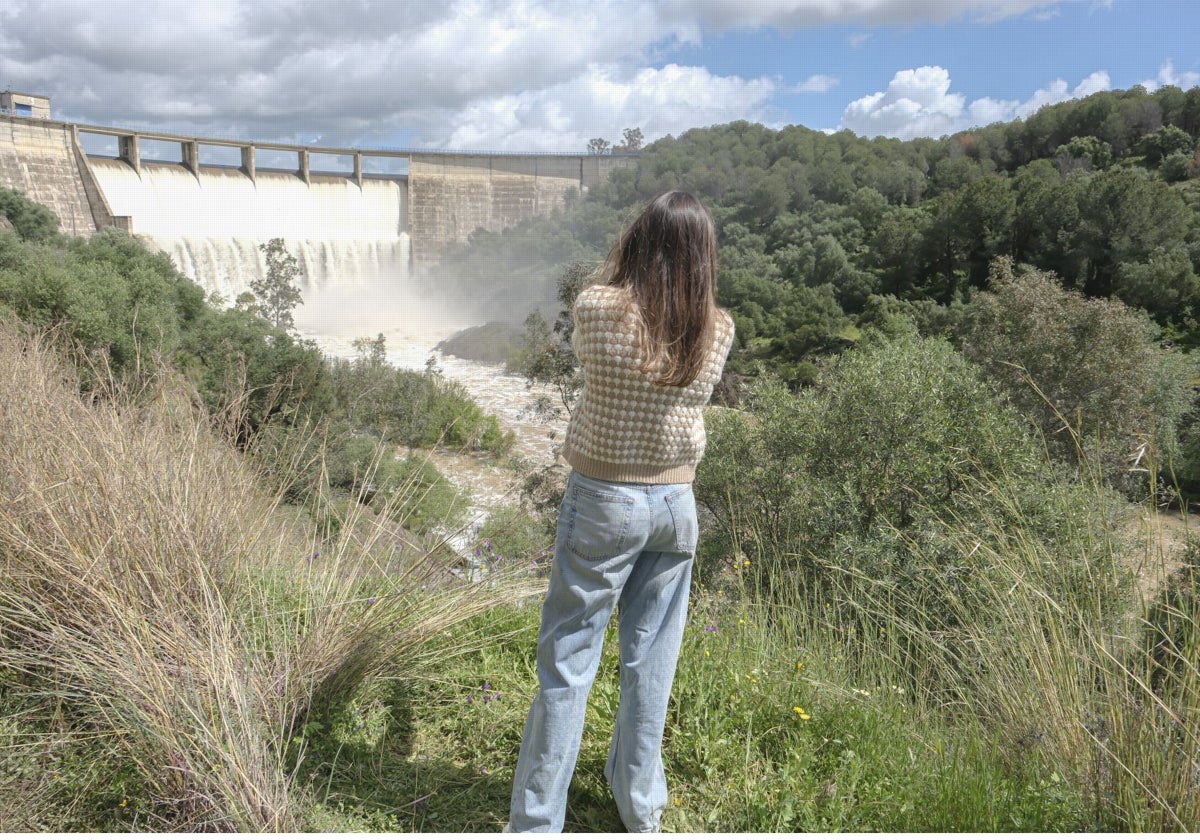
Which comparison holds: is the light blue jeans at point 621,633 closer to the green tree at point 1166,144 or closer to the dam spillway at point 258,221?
the dam spillway at point 258,221

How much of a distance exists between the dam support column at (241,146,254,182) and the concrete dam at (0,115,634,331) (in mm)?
45

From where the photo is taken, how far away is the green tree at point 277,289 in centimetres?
3500

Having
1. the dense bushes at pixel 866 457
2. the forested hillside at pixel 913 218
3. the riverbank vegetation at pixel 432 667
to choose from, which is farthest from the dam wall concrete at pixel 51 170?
the riverbank vegetation at pixel 432 667

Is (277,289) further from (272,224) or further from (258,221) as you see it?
(272,224)

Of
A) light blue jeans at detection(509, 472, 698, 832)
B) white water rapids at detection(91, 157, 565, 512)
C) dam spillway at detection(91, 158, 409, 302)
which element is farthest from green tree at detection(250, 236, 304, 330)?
light blue jeans at detection(509, 472, 698, 832)

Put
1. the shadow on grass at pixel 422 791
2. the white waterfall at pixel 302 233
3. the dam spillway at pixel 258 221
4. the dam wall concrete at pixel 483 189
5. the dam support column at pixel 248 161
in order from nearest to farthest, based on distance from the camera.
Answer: the shadow on grass at pixel 422 791 < the dam spillway at pixel 258 221 < the white waterfall at pixel 302 233 < the dam support column at pixel 248 161 < the dam wall concrete at pixel 483 189

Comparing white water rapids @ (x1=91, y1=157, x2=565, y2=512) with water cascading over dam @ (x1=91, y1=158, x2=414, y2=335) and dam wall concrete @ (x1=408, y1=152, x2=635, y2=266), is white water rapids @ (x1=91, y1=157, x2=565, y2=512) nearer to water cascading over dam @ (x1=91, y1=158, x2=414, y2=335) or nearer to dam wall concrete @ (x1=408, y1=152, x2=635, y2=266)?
water cascading over dam @ (x1=91, y1=158, x2=414, y2=335)

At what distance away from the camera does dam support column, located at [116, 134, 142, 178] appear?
33.8 m

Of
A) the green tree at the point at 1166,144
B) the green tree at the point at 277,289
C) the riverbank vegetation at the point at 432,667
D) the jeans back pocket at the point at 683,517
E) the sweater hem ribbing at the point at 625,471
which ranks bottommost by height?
the green tree at the point at 277,289

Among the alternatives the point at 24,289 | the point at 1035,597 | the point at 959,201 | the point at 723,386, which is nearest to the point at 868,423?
the point at 1035,597

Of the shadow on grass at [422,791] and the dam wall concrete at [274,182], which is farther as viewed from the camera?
the dam wall concrete at [274,182]

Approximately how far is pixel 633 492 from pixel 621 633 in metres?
0.38

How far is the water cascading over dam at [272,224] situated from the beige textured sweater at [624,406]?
33.3 m

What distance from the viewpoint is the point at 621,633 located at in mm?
1957
